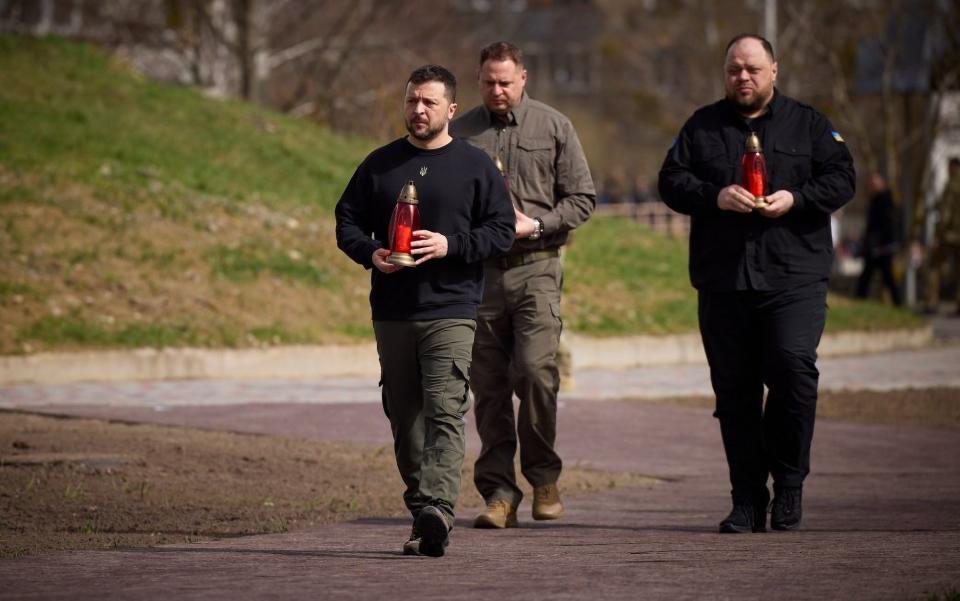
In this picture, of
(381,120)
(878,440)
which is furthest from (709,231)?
(381,120)

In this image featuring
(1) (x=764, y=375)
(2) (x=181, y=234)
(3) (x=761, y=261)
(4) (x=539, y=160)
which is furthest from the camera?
(2) (x=181, y=234)

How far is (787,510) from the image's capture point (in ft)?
25.7

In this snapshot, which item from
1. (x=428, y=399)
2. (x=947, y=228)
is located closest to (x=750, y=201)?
(x=428, y=399)

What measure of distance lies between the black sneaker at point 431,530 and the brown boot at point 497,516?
142cm

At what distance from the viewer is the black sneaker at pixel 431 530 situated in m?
6.85

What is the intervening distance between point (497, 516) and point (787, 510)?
139 cm

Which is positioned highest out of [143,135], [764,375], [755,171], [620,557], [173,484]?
[143,135]

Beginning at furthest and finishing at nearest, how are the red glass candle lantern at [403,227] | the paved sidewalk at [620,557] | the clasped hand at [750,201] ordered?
the clasped hand at [750,201], the red glass candle lantern at [403,227], the paved sidewalk at [620,557]

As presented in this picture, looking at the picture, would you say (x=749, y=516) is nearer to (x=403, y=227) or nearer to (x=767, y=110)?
(x=767, y=110)

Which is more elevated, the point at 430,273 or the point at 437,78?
the point at 437,78

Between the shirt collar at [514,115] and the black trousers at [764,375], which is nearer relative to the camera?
the black trousers at [764,375]

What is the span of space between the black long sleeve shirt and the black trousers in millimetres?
105

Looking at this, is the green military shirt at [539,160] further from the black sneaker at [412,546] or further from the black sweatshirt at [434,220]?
the black sneaker at [412,546]

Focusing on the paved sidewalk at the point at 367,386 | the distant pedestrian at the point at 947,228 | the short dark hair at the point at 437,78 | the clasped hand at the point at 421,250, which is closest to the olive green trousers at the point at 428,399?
the clasped hand at the point at 421,250
